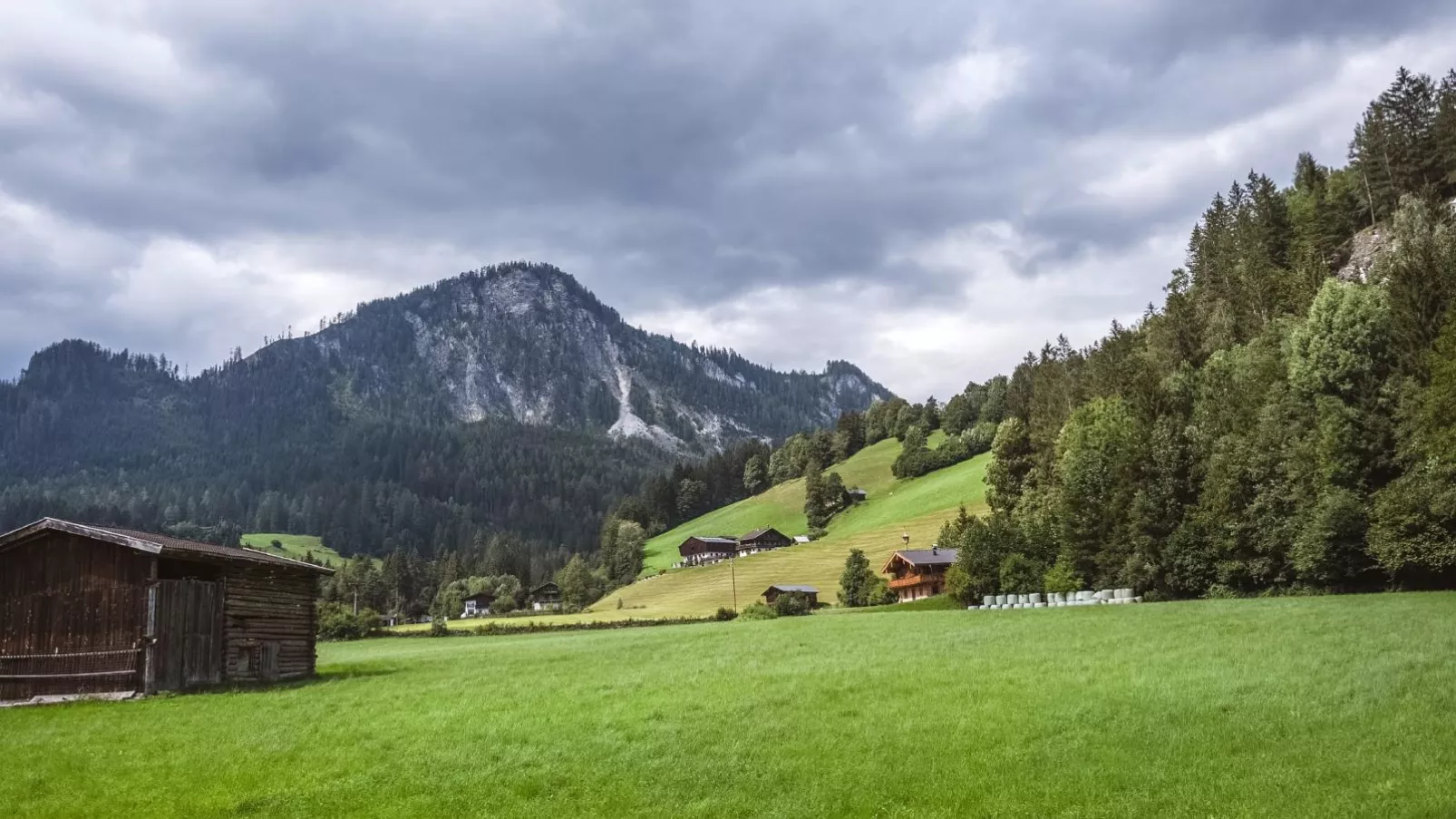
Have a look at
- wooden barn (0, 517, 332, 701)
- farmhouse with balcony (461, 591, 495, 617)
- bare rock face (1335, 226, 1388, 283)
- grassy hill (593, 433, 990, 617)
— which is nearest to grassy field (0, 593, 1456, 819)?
wooden barn (0, 517, 332, 701)

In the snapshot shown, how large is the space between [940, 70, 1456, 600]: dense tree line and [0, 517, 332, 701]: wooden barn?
58.0 m

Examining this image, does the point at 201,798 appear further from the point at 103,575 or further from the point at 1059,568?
the point at 1059,568

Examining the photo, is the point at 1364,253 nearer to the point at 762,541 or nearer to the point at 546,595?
the point at 762,541

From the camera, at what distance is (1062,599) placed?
6956 cm

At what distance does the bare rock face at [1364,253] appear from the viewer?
85.9 meters

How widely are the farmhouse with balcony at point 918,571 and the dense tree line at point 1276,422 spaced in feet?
17.8

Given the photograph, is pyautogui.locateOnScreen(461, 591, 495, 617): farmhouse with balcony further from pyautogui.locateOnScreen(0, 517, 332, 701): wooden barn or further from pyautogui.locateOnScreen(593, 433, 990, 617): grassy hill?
pyautogui.locateOnScreen(0, 517, 332, 701): wooden barn

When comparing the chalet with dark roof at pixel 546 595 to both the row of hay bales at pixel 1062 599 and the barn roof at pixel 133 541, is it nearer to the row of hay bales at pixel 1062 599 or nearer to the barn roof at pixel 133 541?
the row of hay bales at pixel 1062 599

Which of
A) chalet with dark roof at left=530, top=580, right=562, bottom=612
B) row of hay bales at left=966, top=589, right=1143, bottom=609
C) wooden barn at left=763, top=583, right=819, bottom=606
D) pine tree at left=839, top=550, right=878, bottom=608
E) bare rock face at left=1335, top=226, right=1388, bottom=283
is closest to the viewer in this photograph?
row of hay bales at left=966, top=589, right=1143, bottom=609

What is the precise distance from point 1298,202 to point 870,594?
68282 mm

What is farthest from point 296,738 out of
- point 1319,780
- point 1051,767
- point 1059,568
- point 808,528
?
point 808,528

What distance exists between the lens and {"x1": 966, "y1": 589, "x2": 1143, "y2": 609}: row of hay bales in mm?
64750

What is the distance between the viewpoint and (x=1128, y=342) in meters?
103

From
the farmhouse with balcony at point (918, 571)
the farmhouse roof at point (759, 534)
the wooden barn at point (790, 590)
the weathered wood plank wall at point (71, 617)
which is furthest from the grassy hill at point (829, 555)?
the weathered wood plank wall at point (71, 617)
